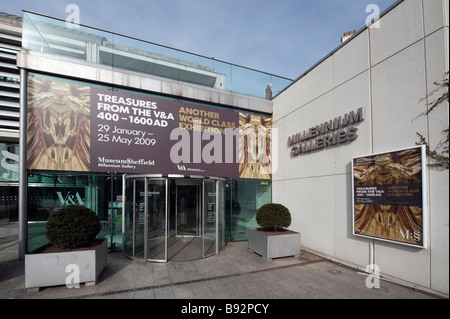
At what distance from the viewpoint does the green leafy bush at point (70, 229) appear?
204 inches

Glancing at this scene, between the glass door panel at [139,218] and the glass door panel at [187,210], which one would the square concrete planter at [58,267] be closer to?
the glass door panel at [139,218]

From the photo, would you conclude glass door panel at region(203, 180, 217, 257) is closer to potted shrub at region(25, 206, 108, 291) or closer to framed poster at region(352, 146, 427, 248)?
potted shrub at region(25, 206, 108, 291)

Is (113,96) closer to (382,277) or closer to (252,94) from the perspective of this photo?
(252,94)

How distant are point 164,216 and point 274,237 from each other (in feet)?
12.2

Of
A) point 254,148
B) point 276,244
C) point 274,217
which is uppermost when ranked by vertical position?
point 254,148

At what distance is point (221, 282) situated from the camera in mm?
5480

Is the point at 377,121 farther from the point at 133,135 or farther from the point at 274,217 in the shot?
the point at 133,135

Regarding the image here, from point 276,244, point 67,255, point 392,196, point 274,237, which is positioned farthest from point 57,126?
point 392,196

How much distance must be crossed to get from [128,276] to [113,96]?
6361 mm

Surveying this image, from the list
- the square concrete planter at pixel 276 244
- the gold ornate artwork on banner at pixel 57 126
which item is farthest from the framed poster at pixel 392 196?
the gold ornate artwork on banner at pixel 57 126

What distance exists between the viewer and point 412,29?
5.42 m

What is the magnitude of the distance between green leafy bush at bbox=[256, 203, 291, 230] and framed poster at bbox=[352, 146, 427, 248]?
2.14m

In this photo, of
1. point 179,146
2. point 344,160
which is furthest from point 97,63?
point 344,160
